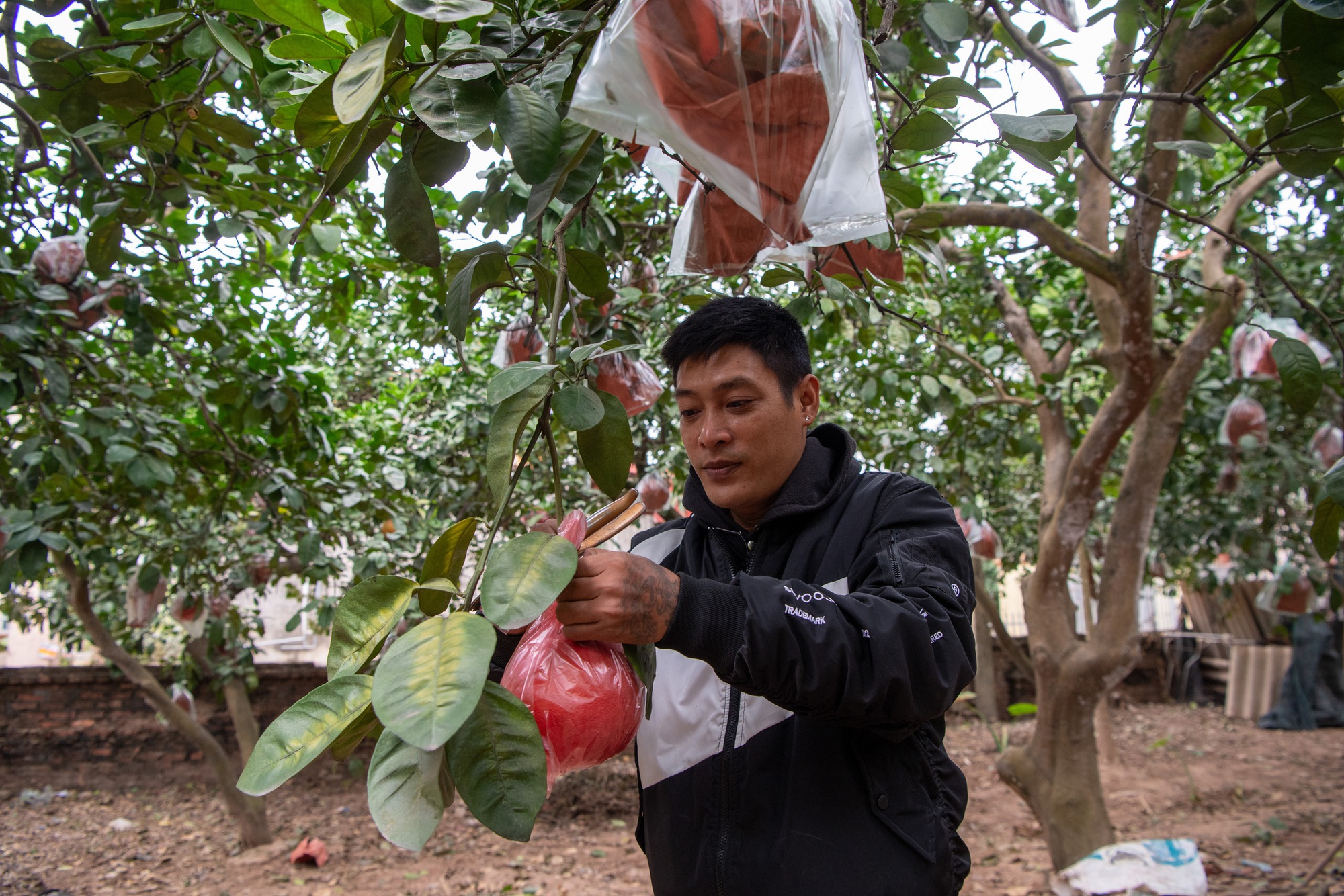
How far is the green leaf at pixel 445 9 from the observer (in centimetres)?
71

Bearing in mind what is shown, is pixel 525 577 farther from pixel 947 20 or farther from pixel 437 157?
pixel 947 20

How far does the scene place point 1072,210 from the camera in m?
3.10

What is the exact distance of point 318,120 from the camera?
2.70ft

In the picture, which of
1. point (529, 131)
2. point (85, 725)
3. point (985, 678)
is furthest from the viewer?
point (985, 678)

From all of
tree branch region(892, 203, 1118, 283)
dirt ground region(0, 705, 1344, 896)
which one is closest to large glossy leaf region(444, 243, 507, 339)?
tree branch region(892, 203, 1118, 283)

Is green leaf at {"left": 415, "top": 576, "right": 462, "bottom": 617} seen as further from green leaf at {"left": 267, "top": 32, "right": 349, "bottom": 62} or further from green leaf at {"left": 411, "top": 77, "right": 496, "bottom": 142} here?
green leaf at {"left": 267, "top": 32, "right": 349, "bottom": 62}

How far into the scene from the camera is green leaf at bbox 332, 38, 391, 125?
0.69 meters

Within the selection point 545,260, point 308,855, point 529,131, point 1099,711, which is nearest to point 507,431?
point 529,131

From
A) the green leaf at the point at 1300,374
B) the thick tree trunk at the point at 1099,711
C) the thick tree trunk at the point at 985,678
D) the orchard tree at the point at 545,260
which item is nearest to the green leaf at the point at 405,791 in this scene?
the orchard tree at the point at 545,260

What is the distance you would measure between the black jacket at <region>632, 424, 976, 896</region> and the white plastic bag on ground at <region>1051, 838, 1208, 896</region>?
248 centimetres

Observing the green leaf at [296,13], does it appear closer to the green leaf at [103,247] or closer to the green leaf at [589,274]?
the green leaf at [589,274]

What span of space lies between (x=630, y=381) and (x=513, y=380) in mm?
1158

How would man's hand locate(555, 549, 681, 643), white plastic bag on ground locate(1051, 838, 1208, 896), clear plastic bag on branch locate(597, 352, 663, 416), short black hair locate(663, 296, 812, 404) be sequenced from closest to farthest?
man's hand locate(555, 549, 681, 643) → short black hair locate(663, 296, 812, 404) → clear plastic bag on branch locate(597, 352, 663, 416) → white plastic bag on ground locate(1051, 838, 1208, 896)

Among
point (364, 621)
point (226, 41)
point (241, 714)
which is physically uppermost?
point (226, 41)
